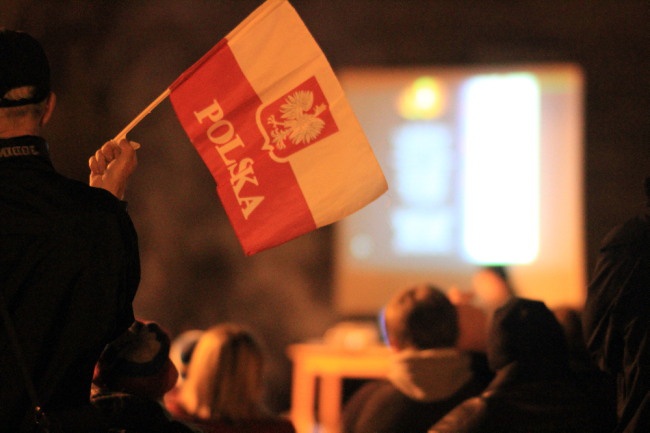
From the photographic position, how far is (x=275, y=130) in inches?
79.3

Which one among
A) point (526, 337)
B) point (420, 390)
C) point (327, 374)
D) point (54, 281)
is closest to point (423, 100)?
point (327, 374)

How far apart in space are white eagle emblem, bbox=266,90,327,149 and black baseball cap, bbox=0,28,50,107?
53 cm

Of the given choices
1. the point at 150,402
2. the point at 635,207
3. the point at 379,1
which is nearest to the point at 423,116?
the point at 379,1

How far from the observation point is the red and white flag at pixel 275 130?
1.99 metres

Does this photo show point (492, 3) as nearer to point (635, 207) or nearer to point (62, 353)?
point (635, 207)

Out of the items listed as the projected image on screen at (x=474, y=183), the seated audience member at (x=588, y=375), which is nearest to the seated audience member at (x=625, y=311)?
the seated audience member at (x=588, y=375)

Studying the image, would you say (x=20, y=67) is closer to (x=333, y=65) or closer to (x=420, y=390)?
(x=420, y=390)

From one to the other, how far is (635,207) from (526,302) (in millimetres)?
4791

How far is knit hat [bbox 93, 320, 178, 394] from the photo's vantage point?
6.47 ft

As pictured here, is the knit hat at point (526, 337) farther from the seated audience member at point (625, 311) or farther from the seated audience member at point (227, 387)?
the seated audience member at point (227, 387)

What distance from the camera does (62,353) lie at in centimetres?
150

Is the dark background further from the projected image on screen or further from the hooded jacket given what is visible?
the hooded jacket

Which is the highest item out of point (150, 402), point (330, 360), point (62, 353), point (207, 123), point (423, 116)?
point (423, 116)

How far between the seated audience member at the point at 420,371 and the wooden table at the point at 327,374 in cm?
290
